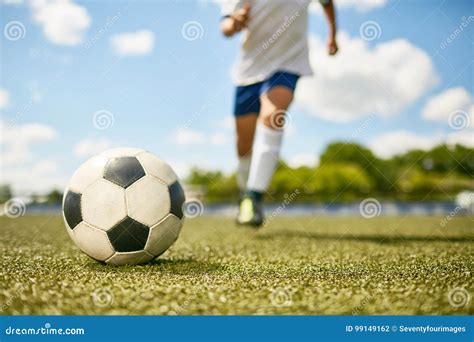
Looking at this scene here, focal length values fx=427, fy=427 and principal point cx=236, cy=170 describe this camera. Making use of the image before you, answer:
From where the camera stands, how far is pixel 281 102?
368cm

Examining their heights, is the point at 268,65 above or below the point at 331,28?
below

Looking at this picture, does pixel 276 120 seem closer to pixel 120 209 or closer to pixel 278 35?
pixel 278 35

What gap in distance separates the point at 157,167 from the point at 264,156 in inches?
62.2

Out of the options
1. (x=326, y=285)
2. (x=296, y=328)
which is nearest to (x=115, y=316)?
(x=296, y=328)

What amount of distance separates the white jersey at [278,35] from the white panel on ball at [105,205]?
2.15 metres

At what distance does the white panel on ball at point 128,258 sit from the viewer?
2139mm

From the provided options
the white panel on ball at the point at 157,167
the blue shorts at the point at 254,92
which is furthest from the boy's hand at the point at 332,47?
the white panel on ball at the point at 157,167

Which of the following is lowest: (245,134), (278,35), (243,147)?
(243,147)

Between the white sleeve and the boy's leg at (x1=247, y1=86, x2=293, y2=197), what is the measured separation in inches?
29.3

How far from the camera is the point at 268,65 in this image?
3848 mm

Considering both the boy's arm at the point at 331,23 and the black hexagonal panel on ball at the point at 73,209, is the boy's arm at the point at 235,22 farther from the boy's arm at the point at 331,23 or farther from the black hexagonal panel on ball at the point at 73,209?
the black hexagonal panel on ball at the point at 73,209

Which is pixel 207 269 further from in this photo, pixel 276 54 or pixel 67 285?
pixel 276 54


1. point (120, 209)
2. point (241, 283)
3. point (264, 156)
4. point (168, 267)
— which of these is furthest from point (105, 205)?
point (264, 156)

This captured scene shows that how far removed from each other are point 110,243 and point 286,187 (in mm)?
44062
